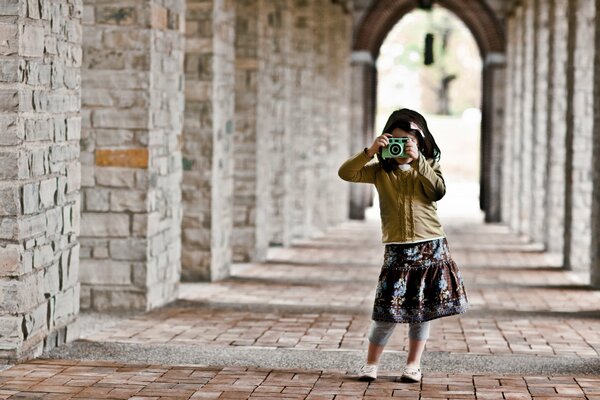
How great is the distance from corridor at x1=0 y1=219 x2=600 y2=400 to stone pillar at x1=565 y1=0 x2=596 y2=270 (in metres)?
0.73

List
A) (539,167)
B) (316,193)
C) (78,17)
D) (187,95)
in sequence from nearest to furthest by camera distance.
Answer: (78,17), (187,95), (539,167), (316,193)

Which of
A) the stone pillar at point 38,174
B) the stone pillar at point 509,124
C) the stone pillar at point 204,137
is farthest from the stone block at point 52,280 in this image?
the stone pillar at point 509,124

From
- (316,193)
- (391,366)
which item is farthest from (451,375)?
(316,193)

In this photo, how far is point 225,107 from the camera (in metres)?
10.5

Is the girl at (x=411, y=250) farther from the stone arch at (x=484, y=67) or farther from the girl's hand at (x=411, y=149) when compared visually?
the stone arch at (x=484, y=67)

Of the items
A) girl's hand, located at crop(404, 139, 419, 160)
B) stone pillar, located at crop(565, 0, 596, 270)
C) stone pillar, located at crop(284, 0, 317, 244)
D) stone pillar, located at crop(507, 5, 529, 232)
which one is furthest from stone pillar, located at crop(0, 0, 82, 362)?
stone pillar, located at crop(507, 5, 529, 232)

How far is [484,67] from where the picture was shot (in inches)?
840

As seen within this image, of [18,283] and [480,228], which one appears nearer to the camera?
[18,283]

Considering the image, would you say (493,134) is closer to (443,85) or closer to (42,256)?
(42,256)

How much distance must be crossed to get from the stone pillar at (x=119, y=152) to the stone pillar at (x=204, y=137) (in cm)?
165

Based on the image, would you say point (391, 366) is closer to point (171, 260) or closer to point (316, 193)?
point (171, 260)

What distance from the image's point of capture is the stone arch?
20.4m

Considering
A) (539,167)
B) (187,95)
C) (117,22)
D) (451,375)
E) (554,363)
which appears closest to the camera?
(451,375)

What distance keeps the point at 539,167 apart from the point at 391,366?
9.53 metres
